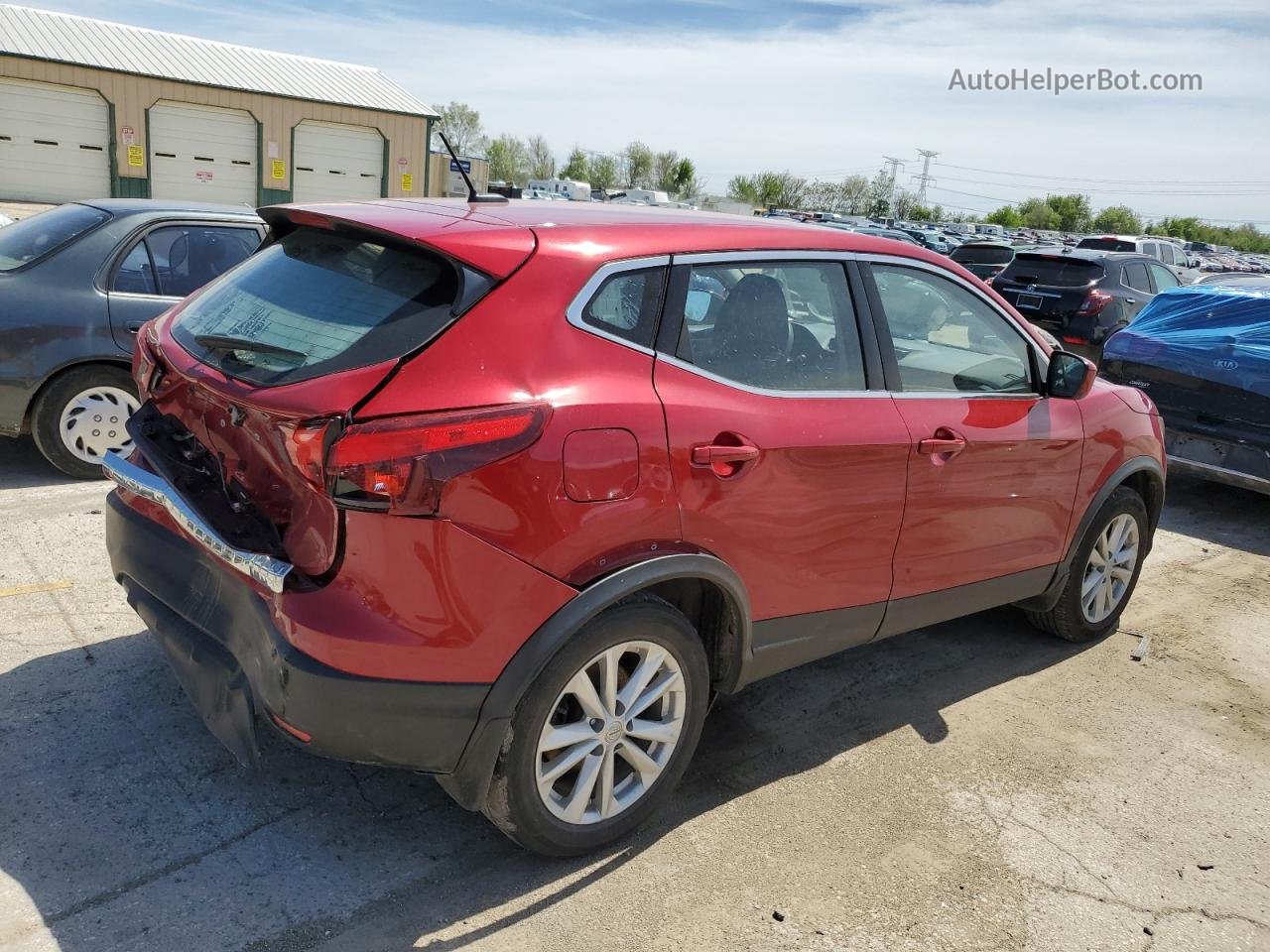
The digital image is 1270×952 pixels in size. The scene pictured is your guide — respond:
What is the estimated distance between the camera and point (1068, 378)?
4230mm

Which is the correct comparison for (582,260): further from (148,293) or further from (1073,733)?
(148,293)

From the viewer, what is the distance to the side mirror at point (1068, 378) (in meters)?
4.22

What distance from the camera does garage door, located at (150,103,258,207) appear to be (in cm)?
3139

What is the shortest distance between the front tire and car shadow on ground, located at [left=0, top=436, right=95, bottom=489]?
426 cm

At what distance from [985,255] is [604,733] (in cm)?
2163

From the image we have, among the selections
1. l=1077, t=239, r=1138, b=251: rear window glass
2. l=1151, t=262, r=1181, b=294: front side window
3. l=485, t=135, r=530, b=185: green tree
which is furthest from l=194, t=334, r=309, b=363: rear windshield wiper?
l=485, t=135, r=530, b=185: green tree

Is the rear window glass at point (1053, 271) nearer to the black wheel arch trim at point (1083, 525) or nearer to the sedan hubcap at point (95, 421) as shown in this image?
the black wheel arch trim at point (1083, 525)

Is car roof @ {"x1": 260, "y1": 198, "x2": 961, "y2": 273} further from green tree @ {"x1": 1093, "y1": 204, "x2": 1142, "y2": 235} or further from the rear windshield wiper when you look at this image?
green tree @ {"x1": 1093, "y1": 204, "x2": 1142, "y2": 235}

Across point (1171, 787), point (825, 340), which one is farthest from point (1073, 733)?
point (825, 340)

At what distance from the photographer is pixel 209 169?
32.4 m

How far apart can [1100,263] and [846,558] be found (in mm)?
11511

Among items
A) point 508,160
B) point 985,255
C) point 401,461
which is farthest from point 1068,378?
point 508,160

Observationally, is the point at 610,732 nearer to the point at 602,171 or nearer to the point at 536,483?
the point at 536,483

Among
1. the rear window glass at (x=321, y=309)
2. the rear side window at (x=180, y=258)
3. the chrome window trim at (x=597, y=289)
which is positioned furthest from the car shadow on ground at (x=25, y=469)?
the chrome window trim at (x=597, y=289)
